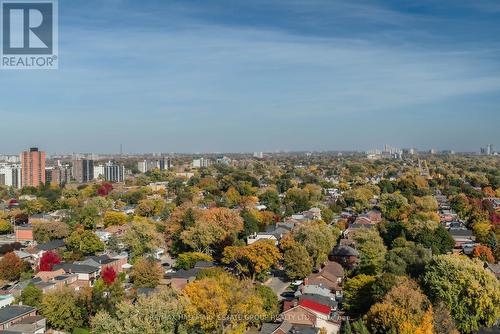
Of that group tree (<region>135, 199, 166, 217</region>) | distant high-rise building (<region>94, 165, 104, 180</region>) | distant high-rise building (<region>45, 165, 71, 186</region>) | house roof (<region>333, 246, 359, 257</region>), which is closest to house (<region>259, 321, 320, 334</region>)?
house roof (<region>333, 246, 359, 257</region>)

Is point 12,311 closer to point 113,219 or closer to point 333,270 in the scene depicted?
point 333,270

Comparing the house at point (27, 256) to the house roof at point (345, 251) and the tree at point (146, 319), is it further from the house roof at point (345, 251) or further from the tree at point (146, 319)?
the house roof at point (345, 251)

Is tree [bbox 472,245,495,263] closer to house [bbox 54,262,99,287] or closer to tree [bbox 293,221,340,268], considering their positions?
tree [bbox 293,221,340,268]

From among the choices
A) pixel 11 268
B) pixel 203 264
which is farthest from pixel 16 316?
pixel 203 264

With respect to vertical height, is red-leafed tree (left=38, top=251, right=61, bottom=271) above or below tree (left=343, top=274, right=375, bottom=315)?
below

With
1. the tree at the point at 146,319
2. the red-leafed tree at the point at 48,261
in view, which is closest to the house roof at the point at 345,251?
the tree at the point at 146,319

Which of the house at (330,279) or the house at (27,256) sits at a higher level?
the house at (330,279)

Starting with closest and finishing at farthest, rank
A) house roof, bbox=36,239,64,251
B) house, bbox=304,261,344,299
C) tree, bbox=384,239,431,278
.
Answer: tree, bbox=384,239,431,278
house, bbox=304,261,344,299
house roof, bbox=36,239,64,251
